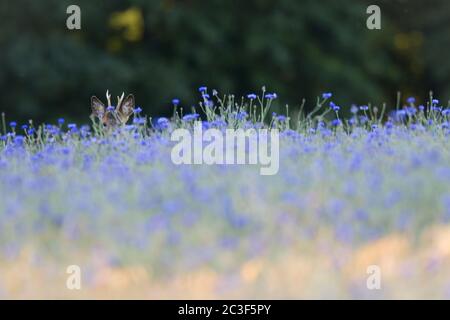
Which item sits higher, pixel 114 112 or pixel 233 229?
pixel 114 112

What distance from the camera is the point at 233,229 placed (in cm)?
538

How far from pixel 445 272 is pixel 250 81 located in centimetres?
Result: 1512

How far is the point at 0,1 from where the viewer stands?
19.5m

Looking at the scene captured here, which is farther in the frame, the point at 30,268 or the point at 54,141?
the point at 54,141

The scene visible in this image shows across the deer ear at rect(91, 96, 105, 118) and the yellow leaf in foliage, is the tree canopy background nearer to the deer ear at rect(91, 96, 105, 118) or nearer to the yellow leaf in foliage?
the yellow leaf in foliage

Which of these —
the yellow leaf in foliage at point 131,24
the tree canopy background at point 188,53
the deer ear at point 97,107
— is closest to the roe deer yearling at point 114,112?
the deer ear at point 97,107

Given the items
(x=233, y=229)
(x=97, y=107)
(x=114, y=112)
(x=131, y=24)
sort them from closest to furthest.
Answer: (x=233, y=229) < (x=114, y=112) < (x=97, y=107) < (x=131, y=24)

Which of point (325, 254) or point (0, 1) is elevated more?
point (0, 1)

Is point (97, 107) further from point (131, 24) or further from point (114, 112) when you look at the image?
point (131, 24)

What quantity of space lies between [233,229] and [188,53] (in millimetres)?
14765

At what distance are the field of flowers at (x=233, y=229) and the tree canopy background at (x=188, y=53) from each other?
12.8 meters

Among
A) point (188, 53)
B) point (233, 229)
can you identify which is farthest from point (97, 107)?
point (188, 53)
